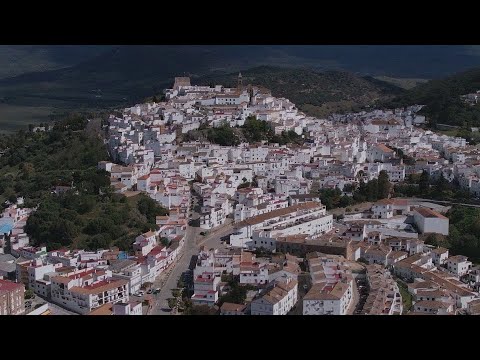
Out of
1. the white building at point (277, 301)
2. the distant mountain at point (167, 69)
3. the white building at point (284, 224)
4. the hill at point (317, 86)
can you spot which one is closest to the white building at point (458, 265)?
the white building at point (284, 224)

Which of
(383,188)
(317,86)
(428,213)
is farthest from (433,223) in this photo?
(317,86)

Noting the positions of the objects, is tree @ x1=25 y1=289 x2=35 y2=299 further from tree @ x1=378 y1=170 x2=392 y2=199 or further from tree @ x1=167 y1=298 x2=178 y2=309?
tree @ x1=378 y1=170 x2=392 y2=199

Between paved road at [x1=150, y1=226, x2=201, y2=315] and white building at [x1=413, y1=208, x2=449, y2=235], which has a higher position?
white building at [x1=413, y1=208, x2=449, y2=235]

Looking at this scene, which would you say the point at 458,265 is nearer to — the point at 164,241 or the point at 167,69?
the point at 164,241

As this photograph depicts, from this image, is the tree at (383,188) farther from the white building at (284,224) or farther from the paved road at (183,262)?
the paved road at (183,262)

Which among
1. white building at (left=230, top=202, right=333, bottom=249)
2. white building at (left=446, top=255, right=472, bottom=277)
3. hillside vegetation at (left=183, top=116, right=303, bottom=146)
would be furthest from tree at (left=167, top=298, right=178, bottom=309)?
hillside vegetation at (left=183, top=116, right=303, bottom=146)

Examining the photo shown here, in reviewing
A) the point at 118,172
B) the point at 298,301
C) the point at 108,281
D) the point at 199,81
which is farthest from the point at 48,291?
the point at 199,81

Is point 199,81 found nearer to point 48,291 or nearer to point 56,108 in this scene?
point 56,108
